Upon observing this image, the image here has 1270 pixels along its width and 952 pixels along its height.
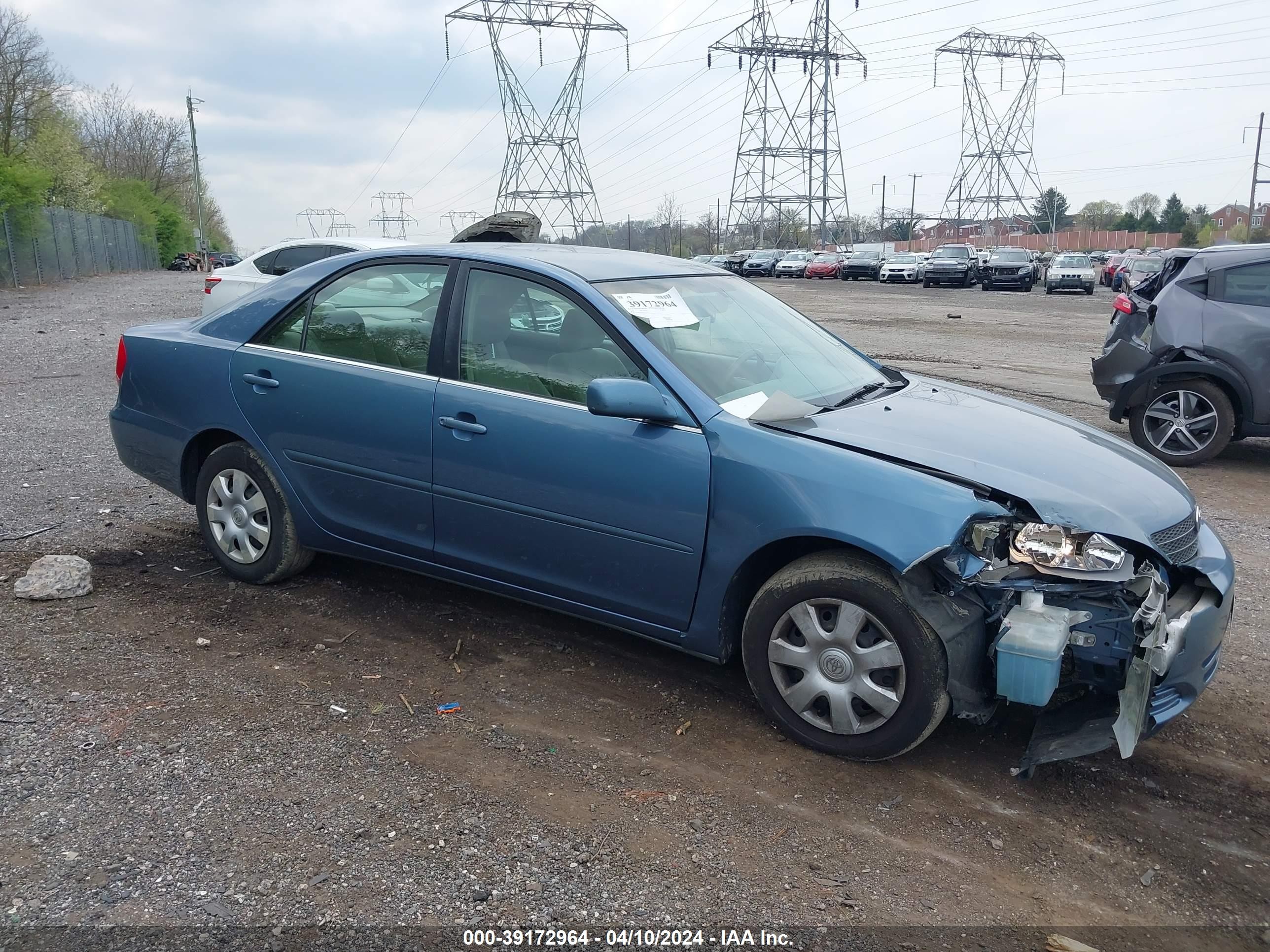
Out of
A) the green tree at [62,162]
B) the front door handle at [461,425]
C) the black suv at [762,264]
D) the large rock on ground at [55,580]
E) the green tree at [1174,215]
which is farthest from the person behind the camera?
the green tree at [1174,215]

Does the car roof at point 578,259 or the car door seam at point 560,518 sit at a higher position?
the car roof at point 578,259

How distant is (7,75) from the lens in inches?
1737

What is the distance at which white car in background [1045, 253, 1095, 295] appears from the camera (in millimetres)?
36438

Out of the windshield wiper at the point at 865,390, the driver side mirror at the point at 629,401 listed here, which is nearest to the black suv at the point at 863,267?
the windshield wiper at the point at 865,390

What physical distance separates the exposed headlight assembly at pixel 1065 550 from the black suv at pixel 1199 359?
213 inches

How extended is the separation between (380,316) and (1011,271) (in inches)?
1494

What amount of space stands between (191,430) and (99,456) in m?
3.11

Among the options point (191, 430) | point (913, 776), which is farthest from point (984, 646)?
point (191, 430)

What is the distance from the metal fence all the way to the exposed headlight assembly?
118 feet

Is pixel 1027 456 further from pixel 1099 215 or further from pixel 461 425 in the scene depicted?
pixel 1099 215

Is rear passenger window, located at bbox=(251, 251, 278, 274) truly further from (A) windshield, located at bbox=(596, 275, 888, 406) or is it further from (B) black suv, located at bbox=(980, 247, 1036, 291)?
(B) black suv, located at bbox=(980, 247, 1036, 291)

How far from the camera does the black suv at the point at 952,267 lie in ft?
132

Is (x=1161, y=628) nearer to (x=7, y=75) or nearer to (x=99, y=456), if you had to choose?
(x=99, y=456)

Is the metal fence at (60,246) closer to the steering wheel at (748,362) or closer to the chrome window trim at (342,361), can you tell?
the chrome window trim at (342,361)
